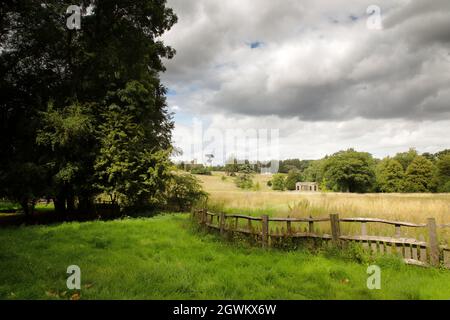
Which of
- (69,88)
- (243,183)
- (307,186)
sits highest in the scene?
(69,88)

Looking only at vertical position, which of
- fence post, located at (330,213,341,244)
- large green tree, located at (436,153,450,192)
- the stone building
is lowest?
the stone building

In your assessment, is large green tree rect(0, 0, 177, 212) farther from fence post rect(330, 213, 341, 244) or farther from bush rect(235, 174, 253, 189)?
bush rect(235, 174, 253, 189)

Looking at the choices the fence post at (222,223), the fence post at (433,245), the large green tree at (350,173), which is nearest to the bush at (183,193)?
the fence post at (222,223)

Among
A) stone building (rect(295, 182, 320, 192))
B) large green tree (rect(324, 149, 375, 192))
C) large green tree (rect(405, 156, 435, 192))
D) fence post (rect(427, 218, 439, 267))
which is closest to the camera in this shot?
fence post (rect(427, 218, 439, 267))

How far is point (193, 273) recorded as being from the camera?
282 inches

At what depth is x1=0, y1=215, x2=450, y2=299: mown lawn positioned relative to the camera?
6020 mm

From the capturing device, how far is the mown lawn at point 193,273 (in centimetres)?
602

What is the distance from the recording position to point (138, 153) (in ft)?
64.2

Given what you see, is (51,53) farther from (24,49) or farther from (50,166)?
(50,166)

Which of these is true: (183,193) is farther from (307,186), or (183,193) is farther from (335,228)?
(307,186)

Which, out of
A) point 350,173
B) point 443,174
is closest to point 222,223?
point 350,173

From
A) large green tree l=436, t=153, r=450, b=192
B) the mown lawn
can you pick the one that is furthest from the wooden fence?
large green tree l=436, t=153, r=450, b=192

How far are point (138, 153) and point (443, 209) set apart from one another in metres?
15.9
